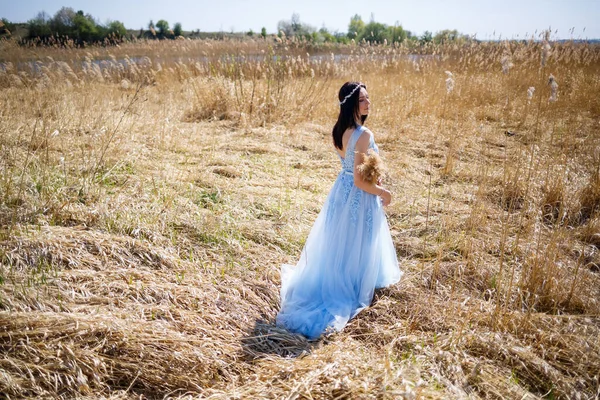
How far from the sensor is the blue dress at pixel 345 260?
265 centimetres

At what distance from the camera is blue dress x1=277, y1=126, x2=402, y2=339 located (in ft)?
8.70

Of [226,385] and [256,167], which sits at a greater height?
[256,167]

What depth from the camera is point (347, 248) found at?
9.17 feet

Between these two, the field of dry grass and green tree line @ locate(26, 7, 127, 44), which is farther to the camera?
green tree line @ locate(26, 7, 127, 44)

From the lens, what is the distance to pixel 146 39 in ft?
39.4

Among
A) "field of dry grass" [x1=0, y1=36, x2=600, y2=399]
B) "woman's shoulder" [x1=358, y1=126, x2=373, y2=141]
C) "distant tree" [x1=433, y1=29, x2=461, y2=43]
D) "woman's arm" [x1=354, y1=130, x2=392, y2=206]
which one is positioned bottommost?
"field of dry grass" [x1=0, y1=36, x2=600, y2=399]

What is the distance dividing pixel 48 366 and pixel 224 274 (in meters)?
1.23

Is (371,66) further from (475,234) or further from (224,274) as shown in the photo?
(224,274)

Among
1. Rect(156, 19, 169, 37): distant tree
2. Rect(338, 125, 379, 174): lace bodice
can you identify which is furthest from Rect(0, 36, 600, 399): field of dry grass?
Rect(156, 19, 169, 37): distant tree

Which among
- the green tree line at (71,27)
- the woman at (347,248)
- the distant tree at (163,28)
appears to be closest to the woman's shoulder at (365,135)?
the woman at (347,248)

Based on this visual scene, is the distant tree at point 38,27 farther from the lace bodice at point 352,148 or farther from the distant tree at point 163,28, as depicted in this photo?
the lace bodice at point 352,148

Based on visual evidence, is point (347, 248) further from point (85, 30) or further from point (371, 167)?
point (85, 30)

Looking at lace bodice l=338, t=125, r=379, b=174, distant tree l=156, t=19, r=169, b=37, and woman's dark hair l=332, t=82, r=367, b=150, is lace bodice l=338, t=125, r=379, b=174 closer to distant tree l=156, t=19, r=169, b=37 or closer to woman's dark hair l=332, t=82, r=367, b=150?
woman's dark hair l=332, t=82, r=367, b=150

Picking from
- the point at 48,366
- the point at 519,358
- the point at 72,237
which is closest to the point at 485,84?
the point at 519,358
